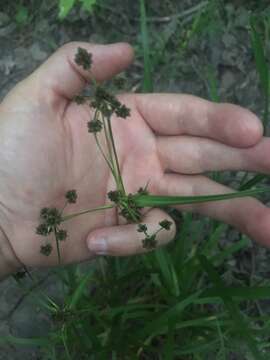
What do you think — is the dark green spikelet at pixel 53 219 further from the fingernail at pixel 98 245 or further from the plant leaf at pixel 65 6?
the plant leaf at pixel 65 6

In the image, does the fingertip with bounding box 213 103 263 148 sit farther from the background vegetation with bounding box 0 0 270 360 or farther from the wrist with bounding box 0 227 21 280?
the wrist with bounding box 0 227 21 280

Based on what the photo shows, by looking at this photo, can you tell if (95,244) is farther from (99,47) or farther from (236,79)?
(236,79)

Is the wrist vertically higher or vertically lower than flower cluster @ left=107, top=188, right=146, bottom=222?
lower

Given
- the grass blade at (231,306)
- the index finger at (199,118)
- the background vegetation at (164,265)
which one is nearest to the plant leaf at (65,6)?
the background vegetation at (164,265)

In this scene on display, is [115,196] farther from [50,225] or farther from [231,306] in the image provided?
[231,306]

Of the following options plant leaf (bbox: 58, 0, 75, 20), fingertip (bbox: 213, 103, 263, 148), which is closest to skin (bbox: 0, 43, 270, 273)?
fingertip (bbox: 213, 103, 263, 148)

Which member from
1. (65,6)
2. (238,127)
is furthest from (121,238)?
(65,6)
